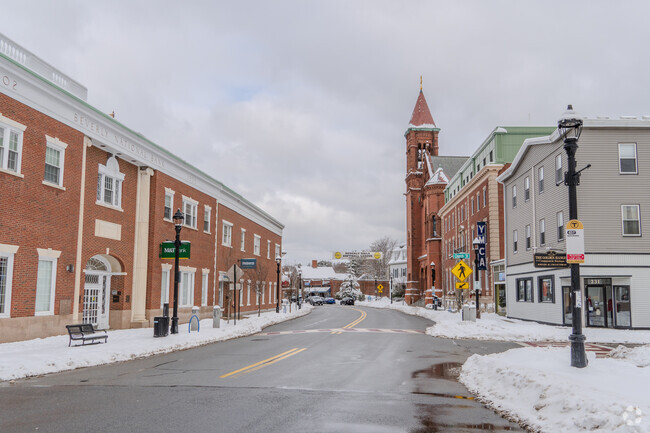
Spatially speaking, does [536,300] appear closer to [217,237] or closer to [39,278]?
[217,237]

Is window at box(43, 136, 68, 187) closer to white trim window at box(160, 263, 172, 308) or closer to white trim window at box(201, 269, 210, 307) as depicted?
white trim window at box(160, 263, 172, 308)

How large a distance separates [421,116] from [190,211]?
61.9 metres

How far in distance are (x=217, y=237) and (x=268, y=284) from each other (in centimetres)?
1779

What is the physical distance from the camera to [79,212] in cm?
2178

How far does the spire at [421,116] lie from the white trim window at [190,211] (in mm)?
59760

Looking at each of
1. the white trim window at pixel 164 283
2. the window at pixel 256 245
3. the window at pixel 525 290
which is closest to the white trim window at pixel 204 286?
the white trim window at pixel 164 283

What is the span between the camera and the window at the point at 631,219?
27.6 metres

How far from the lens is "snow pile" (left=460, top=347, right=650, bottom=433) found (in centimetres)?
710

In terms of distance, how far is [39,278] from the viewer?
19.3m

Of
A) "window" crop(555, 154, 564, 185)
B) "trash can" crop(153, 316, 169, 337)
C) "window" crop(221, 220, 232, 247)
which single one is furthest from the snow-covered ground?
"window" crop(221, 220, 232, 247)

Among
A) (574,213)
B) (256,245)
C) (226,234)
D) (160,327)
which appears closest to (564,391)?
(574,213)

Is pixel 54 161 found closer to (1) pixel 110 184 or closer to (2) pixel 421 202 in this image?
(1) pixel 110 184

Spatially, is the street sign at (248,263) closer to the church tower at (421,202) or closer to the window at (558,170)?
the window at (558,170)

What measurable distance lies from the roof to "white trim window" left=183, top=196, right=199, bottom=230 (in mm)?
59624
